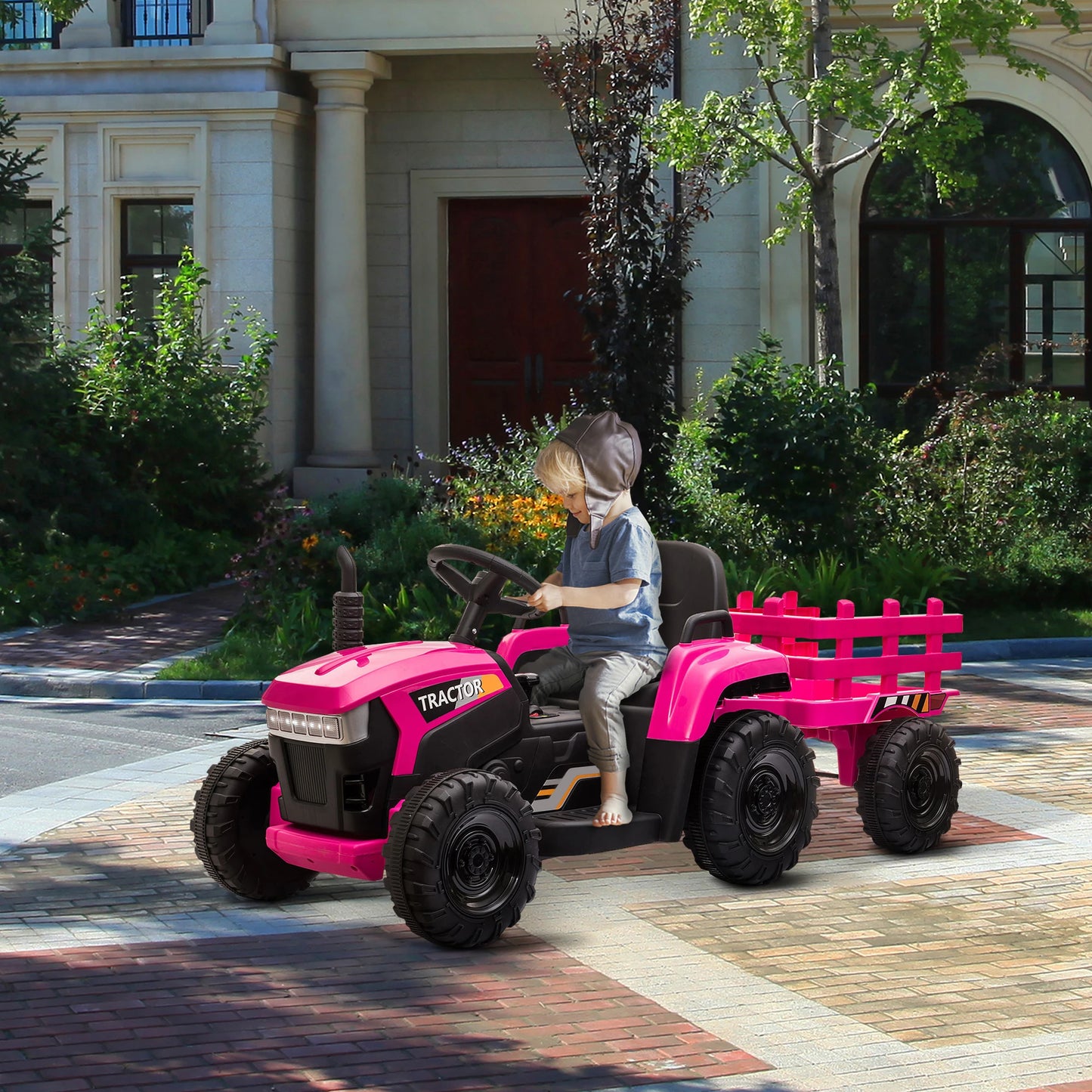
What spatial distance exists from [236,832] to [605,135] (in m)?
10.2

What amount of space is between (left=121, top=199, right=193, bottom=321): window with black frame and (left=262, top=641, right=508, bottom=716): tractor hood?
14.9 m

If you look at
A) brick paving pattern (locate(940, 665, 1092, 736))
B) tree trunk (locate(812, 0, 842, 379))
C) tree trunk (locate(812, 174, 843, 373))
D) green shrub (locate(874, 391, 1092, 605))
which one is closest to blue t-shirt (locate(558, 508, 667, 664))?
brick paving pattern (locate(940, 665, 1092, 736))

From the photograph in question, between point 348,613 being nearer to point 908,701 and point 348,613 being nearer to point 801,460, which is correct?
point 908,701

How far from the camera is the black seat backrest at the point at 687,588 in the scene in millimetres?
7109

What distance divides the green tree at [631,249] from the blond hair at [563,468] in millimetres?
8361

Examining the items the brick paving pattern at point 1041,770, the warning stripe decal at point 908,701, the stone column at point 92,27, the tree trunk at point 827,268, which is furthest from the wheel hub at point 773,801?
the stone column at point 92,27

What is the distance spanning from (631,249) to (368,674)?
955 centimetres

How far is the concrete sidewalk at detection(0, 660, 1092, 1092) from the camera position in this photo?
16.9 feet

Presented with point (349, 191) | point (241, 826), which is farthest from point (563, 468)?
point (349, 191)

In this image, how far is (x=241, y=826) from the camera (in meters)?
6.84

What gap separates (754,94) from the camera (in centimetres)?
1952

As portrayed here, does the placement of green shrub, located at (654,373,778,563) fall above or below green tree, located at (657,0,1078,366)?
below

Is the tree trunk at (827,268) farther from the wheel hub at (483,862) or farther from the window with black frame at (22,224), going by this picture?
the wheel hub at (483,862)

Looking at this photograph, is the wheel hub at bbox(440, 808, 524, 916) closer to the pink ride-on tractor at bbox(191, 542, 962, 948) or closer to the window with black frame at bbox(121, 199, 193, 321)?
the pink ride-on tractor at bbox(191, 542, 962, 948)
